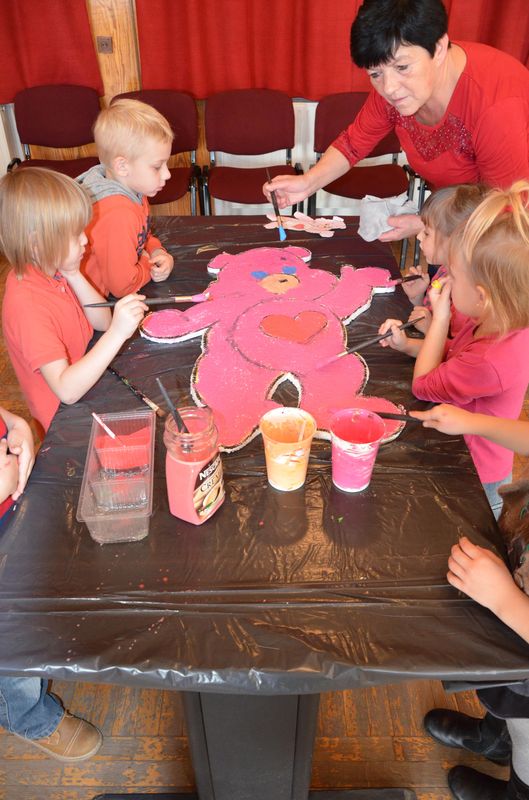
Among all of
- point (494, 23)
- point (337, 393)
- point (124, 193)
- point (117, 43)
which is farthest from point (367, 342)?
point (117, 43)

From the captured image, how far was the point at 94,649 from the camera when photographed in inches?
34.1

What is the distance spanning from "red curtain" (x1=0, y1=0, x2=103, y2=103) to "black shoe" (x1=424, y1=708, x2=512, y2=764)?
3.45 meters

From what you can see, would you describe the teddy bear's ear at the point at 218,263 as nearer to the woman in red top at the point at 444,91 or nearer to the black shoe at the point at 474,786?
the woman in red top at the point at 444,91

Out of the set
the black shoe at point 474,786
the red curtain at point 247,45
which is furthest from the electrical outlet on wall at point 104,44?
the black shoe at point 474,786

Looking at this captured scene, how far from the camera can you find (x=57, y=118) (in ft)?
10.9

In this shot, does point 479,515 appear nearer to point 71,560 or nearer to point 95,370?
point 71,560

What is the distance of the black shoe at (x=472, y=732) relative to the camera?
4.51 feet

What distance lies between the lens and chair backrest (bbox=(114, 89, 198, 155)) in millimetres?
3256

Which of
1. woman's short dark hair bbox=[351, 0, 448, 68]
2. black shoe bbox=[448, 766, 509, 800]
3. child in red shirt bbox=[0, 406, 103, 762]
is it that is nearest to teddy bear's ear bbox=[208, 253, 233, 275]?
woman's short dark hair bbox=[351, 0, 448, 68]

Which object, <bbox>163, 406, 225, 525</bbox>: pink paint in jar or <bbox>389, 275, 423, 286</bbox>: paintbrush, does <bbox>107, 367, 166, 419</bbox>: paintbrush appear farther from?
<bbox>389, 275, 423, 286</bbox>: paintbrush

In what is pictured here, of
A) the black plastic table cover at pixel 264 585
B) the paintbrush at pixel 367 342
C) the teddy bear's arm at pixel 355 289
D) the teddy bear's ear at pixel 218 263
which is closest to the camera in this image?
the black plastic table cover at pixel 264 585

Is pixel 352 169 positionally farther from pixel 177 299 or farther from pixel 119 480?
pixel 119 480

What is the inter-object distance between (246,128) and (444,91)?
1851 millimetres

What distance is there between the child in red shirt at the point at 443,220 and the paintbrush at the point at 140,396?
2.28 ft
